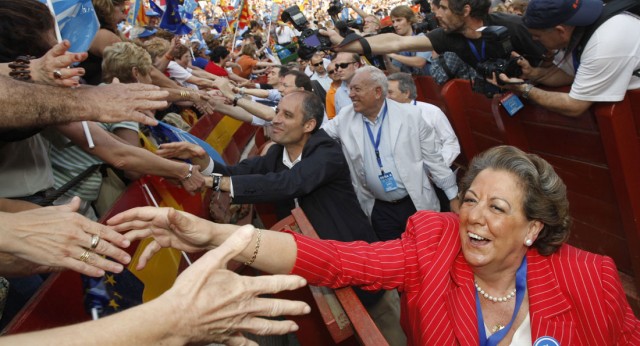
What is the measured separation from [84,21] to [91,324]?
6.89 feet

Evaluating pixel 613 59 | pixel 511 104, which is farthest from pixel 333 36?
pixel 613 59

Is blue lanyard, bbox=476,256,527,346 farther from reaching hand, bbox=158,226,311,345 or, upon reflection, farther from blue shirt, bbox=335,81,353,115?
blue shirt, bbox=335,81,353,115

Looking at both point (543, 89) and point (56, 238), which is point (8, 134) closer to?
point (56, 238)

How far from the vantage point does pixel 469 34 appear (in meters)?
4.24

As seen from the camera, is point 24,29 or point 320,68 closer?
point 24,29

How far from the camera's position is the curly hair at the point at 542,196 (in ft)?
7.21

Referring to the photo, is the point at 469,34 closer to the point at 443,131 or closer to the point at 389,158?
the point at 443,131

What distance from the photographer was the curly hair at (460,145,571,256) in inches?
86.5

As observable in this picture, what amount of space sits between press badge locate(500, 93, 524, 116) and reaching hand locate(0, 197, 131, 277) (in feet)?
9.97

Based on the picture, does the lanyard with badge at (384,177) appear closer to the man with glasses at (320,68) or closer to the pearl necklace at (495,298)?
the pearl necklace at (495,298)

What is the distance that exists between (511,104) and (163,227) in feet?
9.20

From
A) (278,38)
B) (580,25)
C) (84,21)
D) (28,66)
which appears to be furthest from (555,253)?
(278,38)

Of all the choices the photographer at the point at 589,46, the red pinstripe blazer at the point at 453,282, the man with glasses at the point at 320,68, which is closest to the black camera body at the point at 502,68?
the photographer at the point at 589,46

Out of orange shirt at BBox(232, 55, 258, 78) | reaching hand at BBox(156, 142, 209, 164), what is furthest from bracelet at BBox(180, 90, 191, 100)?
orange shirt at BBox(232, 55, 258, 78)
